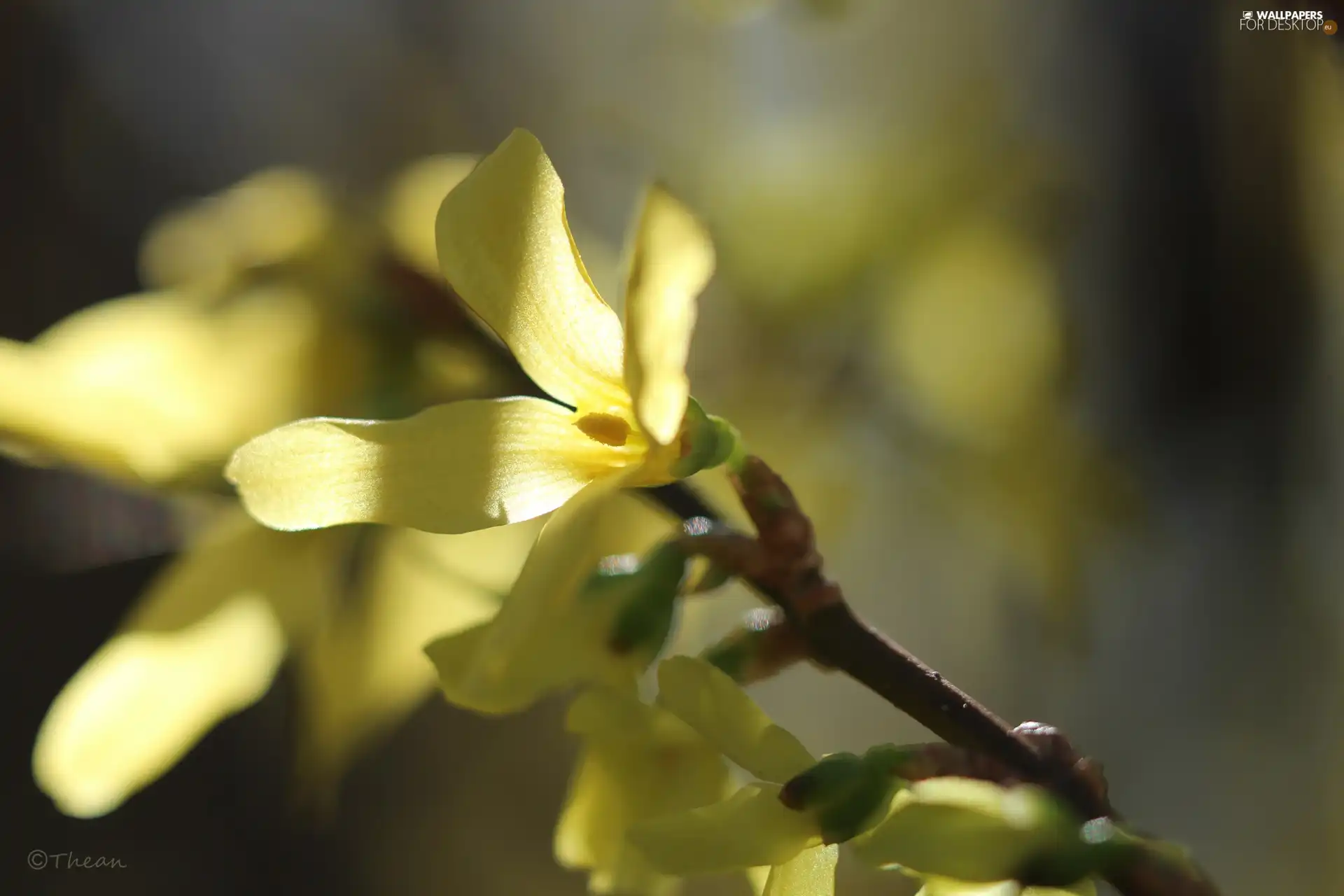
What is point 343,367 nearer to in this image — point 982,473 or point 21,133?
point 982,473

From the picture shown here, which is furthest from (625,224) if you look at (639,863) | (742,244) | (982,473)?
(639,863)

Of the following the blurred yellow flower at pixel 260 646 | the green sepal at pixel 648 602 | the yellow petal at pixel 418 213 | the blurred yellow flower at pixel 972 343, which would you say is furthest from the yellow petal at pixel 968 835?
the blurred yellow flower at pixel 972 343

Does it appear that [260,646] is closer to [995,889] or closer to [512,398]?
[512,398]

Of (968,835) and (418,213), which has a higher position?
(418,213)

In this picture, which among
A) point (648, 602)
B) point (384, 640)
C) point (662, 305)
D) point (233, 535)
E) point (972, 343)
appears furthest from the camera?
point (972, 343)

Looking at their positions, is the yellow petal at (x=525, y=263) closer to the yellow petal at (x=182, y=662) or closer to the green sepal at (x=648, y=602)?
the green sepal at (x=648, y=602)

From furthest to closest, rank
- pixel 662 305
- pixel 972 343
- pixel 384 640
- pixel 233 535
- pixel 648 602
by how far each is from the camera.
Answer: pixel 972 343
pixel 384 640
pixel 233 535
pixel 648 602
pixel 662 305

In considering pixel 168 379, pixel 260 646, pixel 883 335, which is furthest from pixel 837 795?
pixel 883 335
